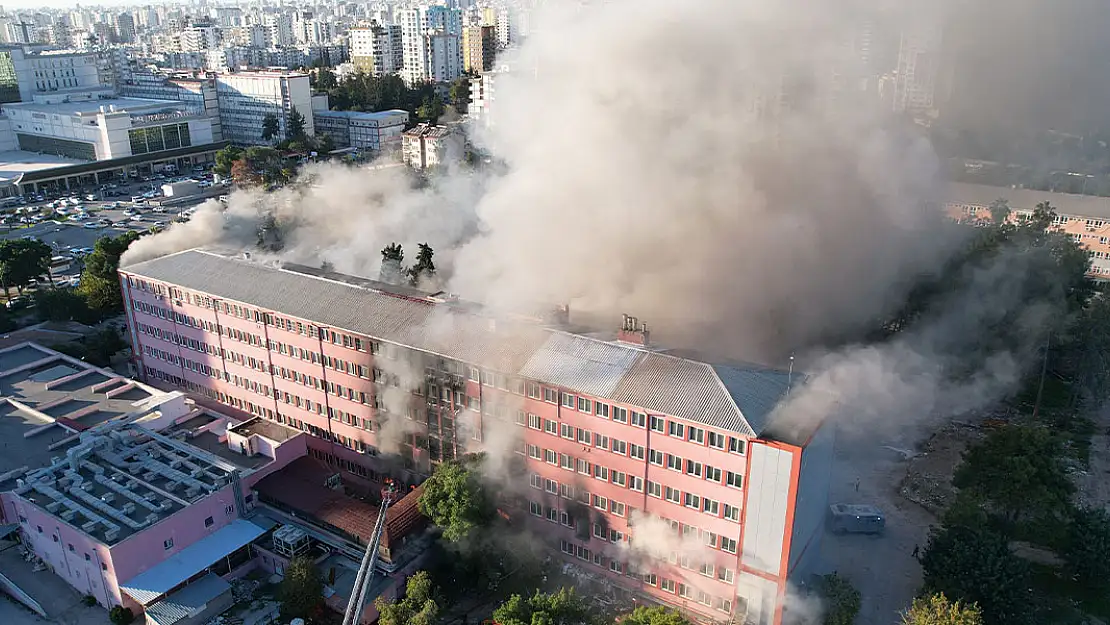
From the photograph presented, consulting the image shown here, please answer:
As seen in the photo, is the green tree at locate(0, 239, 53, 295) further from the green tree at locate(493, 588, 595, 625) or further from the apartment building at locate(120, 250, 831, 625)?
the green tree at locate(493, 588, 595, 625)

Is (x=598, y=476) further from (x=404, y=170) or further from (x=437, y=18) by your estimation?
(x=437, y=18)

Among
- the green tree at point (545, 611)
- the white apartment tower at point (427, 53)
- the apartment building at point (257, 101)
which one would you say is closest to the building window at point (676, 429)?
the green tree at point (545, 611)

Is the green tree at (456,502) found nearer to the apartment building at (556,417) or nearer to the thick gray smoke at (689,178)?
the apartment building at (556,417)

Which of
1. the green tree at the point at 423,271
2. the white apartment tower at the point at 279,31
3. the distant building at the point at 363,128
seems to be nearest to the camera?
the green tree at the point at 423,271

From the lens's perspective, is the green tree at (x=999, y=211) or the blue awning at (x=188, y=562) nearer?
the blue awning at (x=188, y=562)

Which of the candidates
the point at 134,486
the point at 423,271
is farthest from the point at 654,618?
the point at 423,271

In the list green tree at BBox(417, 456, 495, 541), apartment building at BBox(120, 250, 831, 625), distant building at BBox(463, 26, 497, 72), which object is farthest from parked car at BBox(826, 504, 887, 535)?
distant building at BBox(463, 26, 497, 72)
